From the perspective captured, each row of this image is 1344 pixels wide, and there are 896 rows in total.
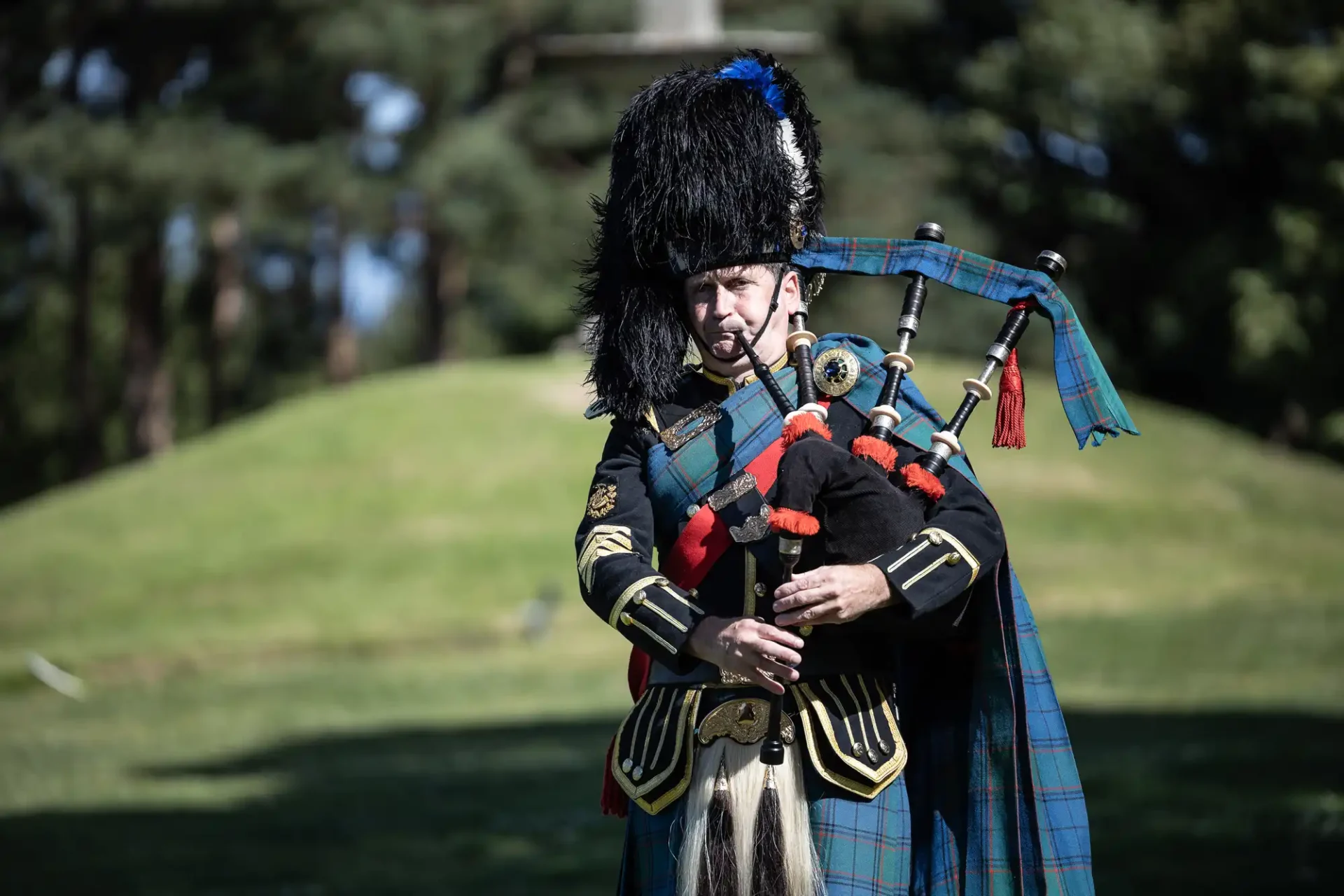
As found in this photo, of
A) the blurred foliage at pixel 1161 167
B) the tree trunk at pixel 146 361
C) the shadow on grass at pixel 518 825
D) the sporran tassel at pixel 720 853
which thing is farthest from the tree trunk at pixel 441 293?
the sporran tassel at pixel 720 853

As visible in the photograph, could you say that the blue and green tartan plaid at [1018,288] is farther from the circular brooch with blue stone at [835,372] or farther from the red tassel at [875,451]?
the red tassel at [875,451]

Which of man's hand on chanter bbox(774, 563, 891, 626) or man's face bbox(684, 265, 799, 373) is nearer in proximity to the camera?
man's hand on chanter bbox(774, 563, 891, 626)

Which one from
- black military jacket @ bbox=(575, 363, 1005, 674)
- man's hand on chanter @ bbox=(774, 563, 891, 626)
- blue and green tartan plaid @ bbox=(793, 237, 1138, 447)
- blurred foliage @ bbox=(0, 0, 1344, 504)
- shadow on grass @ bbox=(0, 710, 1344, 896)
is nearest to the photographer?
man's hand on chanter @ bbox=(774, 563, 891, 626)

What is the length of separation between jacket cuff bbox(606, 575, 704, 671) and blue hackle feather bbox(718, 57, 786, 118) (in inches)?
41.7

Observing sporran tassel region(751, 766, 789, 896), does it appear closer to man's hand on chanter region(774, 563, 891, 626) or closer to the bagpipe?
the bagpipe

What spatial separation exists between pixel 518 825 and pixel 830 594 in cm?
653

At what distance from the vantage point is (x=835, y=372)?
3545 mm

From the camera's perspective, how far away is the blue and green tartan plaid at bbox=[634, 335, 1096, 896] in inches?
136

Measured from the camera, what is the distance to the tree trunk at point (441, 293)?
121 ft

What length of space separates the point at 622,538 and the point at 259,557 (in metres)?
18.6

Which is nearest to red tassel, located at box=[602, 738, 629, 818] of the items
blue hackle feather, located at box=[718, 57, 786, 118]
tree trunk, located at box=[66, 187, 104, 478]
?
blue hackle feather, located at box=[718, 57, 786, 118]

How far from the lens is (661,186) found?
3641mm

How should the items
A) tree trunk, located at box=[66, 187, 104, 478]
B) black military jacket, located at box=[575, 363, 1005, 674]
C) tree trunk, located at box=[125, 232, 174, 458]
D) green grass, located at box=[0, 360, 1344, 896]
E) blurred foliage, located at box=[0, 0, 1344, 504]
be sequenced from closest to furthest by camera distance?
black military jacket, located at box=[575, 363, 1005, 674], green grass, located at box=[0, 360, 1344, 896], blurred foliage, located at box=[0, 0, 1344, 504], tree trunk, located at box=[125, 232, 174, 458], tree trunk, located at box=[66, 187, 104, 478]

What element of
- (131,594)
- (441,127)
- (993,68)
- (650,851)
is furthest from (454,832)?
(993,68)
